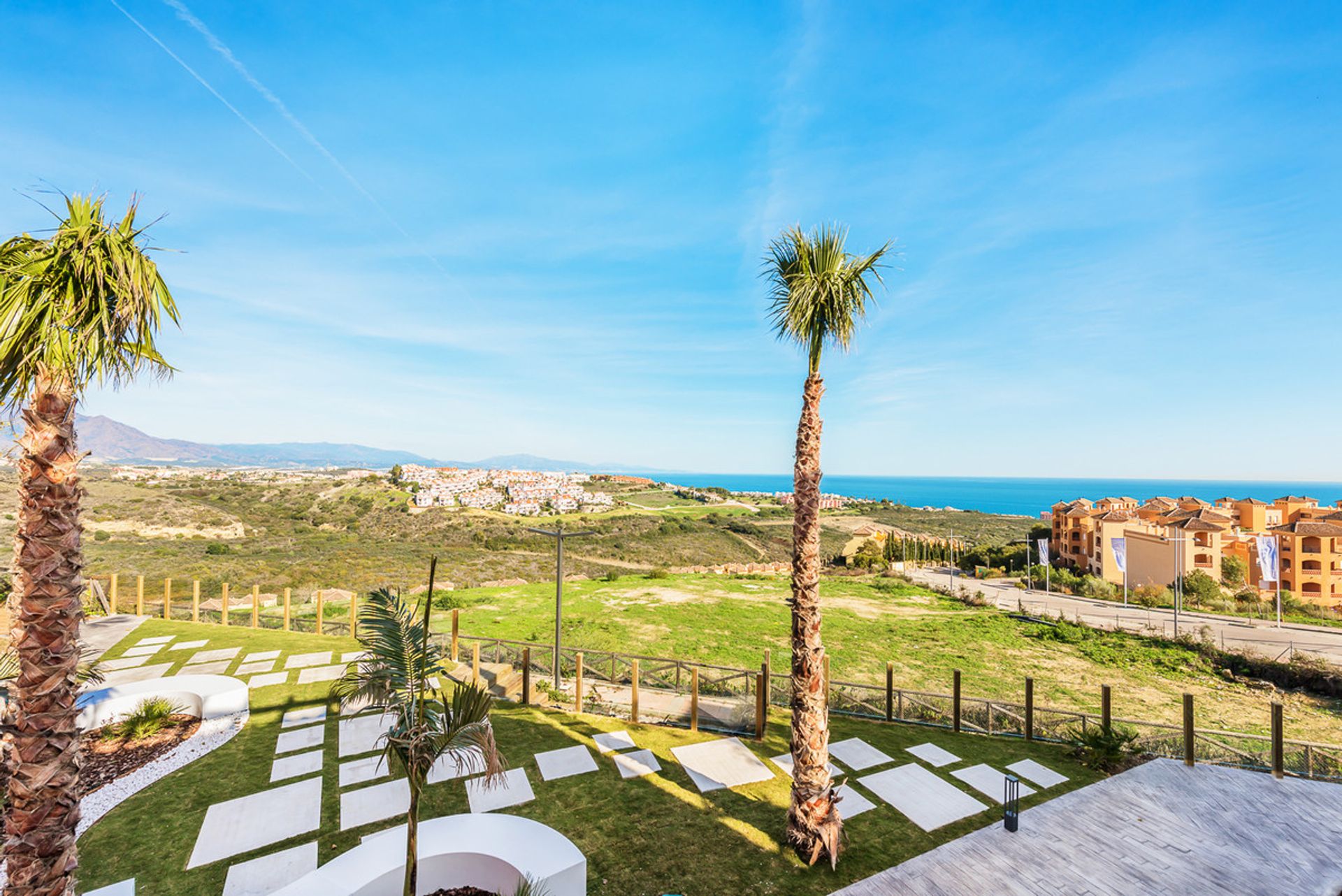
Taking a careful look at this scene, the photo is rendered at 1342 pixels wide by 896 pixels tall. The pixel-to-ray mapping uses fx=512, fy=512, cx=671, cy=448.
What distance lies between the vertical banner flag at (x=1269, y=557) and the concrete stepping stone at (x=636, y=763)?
33293 mm

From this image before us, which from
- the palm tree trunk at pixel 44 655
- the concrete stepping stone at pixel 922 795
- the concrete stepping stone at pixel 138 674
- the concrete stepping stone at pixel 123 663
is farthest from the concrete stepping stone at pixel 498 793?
the concrete stepping stone at pixel 123 663

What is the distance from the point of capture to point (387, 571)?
95.3 ft

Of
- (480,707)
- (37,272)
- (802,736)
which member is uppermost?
(37,272)

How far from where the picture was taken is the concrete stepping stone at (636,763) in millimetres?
8000

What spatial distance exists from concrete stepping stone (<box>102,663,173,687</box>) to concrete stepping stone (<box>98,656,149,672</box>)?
0.25m

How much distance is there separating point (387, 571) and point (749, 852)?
28.5 metres

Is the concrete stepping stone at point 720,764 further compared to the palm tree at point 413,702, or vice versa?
the concrete stepping stone at point 720,764

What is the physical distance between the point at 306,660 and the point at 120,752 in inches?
163

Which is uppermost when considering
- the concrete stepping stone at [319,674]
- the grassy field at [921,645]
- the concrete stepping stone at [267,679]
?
the concrete stepping stone at [267,679]

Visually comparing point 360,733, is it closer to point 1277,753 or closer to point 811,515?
point 811,515

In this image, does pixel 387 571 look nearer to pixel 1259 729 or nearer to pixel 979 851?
pixel 979 851

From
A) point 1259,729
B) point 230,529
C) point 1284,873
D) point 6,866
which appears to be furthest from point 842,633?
point 230,529

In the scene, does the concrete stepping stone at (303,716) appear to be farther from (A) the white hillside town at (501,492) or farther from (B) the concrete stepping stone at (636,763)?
(A) the white hillside town at (501,492)

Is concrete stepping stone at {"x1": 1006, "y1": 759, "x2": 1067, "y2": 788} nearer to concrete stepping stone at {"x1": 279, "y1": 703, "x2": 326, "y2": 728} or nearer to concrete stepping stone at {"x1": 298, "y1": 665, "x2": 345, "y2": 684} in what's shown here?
concrete stepping stone at {"x1": 279, "y1": 703, "x2": 326, "y2": 728}
